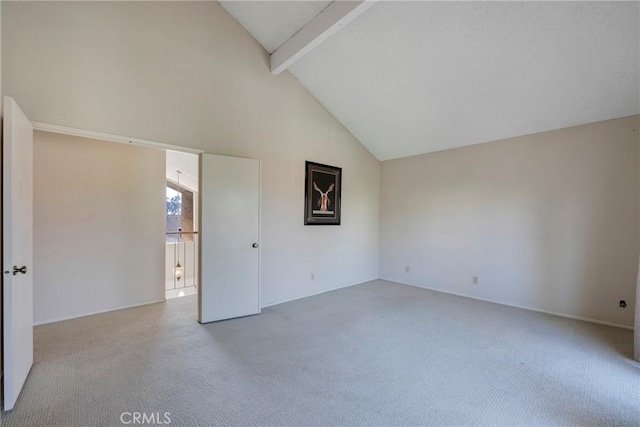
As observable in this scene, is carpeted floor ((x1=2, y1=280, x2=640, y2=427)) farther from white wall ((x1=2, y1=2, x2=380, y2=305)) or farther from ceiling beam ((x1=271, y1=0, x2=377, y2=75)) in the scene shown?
ceiling beam ((x1=271, y1=0, x2=377, y2=75))

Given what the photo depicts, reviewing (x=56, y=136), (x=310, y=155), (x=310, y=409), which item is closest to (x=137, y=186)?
(x=56, y=136)

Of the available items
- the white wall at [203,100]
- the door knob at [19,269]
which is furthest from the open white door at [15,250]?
the white wall at [203,100]

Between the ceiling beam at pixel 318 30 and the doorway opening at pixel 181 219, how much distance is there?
3.15 meters

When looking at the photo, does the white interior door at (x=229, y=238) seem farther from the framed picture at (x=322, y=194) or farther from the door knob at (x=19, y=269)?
the door knob at (x=19, y=269)

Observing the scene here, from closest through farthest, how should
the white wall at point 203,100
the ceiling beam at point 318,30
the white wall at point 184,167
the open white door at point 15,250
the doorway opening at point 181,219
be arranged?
1. the open white door at point 15,250
2. the white wall at point 203,100
3. the ceiling beam at point 318,30
4. the doorway opening at point 181,219
5. the white wall at point 184,167

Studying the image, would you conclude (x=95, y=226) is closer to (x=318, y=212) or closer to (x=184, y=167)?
(x=318, y=212)

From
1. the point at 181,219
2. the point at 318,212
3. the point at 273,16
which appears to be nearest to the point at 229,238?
the point at 318,212

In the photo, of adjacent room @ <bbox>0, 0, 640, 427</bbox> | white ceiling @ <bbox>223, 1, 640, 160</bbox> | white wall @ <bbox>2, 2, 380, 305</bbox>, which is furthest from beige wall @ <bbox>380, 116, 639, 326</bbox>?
white wall @ <bbox>2, 2, 380, 305</bbox>

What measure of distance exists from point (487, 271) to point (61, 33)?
5840mm

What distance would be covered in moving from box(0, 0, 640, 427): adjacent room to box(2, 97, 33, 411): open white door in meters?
0.02

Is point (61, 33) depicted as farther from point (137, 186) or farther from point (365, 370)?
point (365, 370)

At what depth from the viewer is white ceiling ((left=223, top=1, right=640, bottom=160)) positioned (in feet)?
8.68

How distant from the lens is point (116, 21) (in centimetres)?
281

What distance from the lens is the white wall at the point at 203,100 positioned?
2.48m
